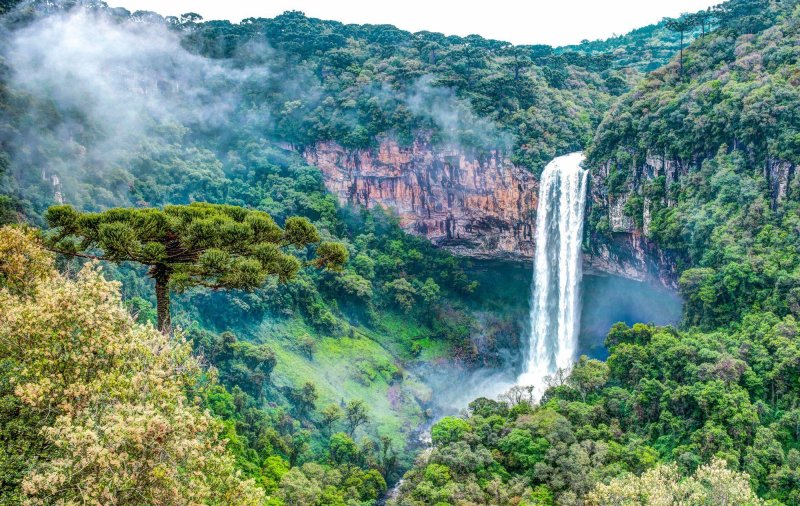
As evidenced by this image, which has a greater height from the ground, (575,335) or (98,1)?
(98,1)

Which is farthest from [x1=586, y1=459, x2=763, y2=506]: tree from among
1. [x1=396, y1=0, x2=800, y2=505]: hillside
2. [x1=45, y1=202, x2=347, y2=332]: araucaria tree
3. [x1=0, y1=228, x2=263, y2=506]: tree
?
[x1=0, y1=228, x2=263, y2=506]: tree

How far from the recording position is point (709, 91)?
34.0m

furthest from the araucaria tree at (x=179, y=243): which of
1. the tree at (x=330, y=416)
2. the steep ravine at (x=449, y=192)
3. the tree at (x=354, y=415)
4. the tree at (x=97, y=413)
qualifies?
the steep ravine at (x=449, y=192)

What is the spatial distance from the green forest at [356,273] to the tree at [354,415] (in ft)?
0.48

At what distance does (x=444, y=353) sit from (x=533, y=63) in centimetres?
2206

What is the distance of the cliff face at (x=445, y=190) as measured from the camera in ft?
145

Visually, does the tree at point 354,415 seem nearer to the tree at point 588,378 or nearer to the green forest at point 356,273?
the green forest at point 356,273

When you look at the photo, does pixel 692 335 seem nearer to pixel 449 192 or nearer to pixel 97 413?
pixel 449 192

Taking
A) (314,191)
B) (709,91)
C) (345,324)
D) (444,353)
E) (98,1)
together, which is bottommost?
(444,353)

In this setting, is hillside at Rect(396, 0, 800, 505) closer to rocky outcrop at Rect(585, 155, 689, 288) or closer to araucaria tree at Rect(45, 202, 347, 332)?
rocky outcrop at Rect(585, 155, 689, 288)

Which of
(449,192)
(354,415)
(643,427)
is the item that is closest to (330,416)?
(354,415)

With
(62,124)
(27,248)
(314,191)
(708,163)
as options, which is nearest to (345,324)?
(314,191)

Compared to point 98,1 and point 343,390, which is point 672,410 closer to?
point 343,390

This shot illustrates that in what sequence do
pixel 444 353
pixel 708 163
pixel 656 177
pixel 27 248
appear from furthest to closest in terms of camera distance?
pixel 444 353 → pixel 656 177 → pixel 708 163 → pixel 27 248
